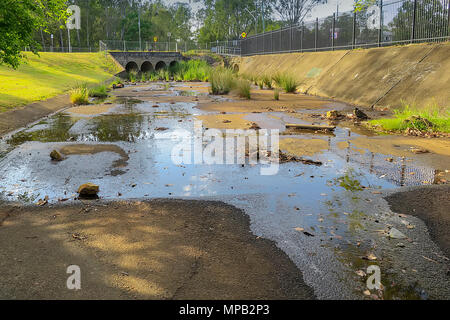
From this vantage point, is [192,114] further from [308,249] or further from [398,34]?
[398,34]

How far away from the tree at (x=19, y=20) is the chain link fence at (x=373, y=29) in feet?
40.7

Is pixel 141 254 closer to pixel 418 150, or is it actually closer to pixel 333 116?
pixel 418 150

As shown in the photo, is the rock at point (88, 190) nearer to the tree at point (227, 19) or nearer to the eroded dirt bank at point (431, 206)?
the eroded dirt bank at point (431, 206)

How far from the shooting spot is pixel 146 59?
180ft

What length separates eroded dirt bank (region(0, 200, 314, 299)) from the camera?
2667 millimetres

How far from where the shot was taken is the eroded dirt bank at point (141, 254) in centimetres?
267

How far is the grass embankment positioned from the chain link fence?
43.3ft

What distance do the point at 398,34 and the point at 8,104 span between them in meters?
14.5

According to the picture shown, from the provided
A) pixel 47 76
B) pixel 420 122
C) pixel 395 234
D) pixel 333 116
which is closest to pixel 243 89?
pixel 333 116

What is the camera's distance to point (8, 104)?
1165cm

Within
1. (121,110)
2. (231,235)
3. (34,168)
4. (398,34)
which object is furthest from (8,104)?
(398,34)

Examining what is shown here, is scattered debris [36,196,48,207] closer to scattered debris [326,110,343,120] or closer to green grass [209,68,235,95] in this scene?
scattered debris [326,110,343,120]

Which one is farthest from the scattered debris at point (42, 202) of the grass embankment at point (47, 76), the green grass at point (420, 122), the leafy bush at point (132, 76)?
the leafy bush at point (132, 76)

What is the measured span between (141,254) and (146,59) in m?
54.5
